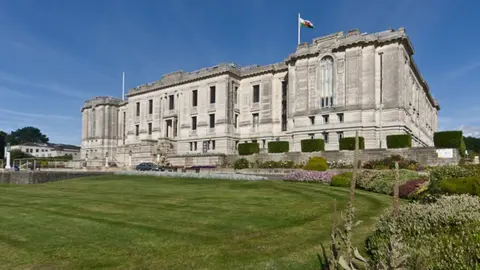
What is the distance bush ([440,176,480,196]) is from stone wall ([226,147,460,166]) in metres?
19.9

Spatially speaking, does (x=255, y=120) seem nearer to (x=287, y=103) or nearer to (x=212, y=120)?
(x=287, y=103)

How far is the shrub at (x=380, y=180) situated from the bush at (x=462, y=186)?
664cm

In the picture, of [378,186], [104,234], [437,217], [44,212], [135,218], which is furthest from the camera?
[378,186]

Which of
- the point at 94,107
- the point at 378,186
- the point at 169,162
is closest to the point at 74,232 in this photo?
the point at 378,186

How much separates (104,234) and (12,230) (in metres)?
2.79

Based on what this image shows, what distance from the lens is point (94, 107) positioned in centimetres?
9144

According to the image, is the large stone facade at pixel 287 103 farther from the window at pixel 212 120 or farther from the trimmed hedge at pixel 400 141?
the trimmed hedge at pixel 400 141

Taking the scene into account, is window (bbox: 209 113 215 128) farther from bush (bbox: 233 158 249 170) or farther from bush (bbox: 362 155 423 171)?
bush (bbox: 362 155 423 171)

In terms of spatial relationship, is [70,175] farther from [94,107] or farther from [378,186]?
[94,107]

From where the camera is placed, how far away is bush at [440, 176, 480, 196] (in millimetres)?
12953

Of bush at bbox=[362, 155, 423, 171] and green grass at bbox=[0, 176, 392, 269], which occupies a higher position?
bush at bbox=[362, 155, 423, 171]

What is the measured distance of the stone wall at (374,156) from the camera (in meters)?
35.5

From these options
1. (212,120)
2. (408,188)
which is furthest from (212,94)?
(408,188)

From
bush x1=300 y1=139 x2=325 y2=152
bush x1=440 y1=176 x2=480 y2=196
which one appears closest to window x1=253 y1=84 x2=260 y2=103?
bush x1=300 y1=139 x2=325 y2=152
